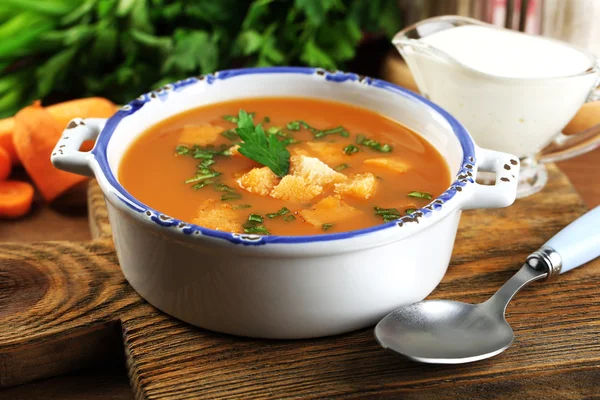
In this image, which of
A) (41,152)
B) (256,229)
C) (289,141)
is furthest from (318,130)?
(41,152)

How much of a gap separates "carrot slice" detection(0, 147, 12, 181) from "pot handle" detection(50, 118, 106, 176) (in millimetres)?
778

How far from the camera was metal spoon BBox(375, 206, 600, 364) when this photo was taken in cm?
191

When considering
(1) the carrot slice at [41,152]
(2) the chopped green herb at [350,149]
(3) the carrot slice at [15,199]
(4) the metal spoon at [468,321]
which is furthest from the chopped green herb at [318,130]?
(3) the carrot slice at [15,199]

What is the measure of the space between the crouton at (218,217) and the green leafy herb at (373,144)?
61 centimetres

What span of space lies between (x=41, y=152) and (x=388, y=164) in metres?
1.38

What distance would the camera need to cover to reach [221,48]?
3.71m

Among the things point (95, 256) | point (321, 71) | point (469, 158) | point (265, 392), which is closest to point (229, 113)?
point (321, 71)

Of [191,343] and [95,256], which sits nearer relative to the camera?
[191,343]

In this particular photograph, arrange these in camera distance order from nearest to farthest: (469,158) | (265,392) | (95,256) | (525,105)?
(265,392)
(469,158)
(95,256)
(525,105)

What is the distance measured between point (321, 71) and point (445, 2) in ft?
4.61

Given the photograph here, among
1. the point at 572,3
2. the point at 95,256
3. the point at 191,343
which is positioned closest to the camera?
the point at 191,343

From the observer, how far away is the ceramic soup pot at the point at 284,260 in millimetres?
1836

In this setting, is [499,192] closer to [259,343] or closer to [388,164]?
[388,164]

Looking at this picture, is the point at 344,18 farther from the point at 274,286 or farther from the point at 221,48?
the point at 274,286
